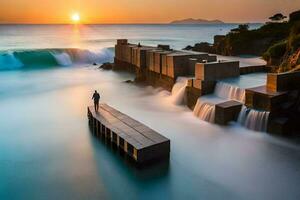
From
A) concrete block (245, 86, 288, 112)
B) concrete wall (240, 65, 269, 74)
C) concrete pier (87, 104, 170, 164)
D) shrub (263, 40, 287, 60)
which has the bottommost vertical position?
concrete pier (87, 104, 170, 164)

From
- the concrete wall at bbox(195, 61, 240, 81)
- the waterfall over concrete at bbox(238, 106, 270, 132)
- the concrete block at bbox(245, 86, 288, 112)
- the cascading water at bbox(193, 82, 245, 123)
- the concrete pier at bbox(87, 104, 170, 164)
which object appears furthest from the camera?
the concrete wall at bbox(195, 61, 240, 81)

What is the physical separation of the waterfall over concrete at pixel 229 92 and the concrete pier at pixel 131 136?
6.58 meters

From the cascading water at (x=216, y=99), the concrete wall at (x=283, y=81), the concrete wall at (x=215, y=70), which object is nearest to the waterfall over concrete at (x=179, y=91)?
the concrete wall at (x=215, y=70)

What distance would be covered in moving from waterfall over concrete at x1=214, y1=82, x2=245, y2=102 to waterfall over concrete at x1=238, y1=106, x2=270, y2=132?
151 centimetres

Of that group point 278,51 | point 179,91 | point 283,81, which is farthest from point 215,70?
point 278,51

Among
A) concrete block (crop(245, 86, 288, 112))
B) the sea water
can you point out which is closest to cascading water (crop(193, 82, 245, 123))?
the sea water

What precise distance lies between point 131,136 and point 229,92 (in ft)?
26.4

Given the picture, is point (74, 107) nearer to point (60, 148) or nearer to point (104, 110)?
point (104, 110)

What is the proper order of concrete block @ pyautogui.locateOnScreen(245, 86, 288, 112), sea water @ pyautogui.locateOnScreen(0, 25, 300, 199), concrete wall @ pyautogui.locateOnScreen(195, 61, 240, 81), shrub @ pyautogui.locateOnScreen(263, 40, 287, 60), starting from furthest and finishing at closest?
shrub @ pyautogui.locateOnScreen(263, 40, 287, 60) < concrete wall @ pyautogui.locateOnScreen(195, 61, 240, 81) < concrete block @ pyautogui.locateOnScreen(245, 86, 288, 112) < sea water @ pyautogui.locateOnScreen(0, 25, 300, 199)

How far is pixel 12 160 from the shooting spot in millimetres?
14484

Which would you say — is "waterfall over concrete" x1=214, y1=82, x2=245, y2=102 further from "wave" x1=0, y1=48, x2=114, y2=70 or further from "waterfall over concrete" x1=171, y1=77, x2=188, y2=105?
"wave" x1=0, y1=48, x2=114, y2=70

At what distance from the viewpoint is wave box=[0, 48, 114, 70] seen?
1993 inches

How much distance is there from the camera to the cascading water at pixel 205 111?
60.3 feet

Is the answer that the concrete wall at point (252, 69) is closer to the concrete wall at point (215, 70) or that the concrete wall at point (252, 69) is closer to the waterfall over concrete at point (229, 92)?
the concrete wall at point (215, 70)
